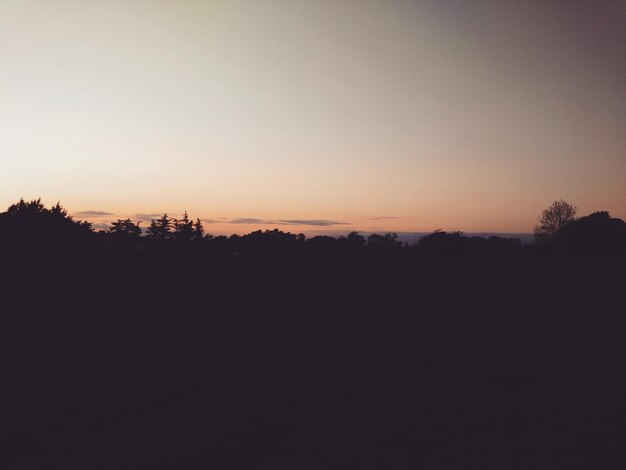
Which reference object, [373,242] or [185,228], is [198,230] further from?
[373,242]

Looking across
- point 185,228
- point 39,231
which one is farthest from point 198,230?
point 39,231

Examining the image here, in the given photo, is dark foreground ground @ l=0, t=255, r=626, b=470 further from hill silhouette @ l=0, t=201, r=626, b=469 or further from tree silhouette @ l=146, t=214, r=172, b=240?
tree silhouette @ l=146, t=214, r=172, b=240

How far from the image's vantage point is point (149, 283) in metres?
20.5

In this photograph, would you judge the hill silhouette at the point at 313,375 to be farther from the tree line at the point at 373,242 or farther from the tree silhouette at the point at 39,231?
the tree silhouette at the point at 39,231

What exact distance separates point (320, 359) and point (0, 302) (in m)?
A: 14.7

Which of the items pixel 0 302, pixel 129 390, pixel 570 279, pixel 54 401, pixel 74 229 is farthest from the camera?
pixel 74 229

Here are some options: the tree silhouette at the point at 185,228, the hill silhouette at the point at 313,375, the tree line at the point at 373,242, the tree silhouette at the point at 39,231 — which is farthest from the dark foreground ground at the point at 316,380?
the tree silhouette at the point at 185,228

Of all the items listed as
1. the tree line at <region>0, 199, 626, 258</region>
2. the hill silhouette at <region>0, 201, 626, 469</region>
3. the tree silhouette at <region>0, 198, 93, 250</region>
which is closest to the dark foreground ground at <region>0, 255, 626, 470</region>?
the hill silhouette at <region>0, 201, 626, 469</region>

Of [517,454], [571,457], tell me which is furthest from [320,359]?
[571,457]

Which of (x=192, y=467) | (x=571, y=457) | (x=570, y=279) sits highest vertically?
(x=570, y=279)

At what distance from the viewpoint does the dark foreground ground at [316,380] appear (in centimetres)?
556

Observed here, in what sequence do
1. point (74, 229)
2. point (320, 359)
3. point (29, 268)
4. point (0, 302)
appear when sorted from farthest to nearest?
point (74, 229), point (29, 268), point (0, 302), point (320, 359)

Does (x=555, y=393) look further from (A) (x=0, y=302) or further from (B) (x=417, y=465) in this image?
(A) (x=0, y=302)

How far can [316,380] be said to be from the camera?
798 cm
